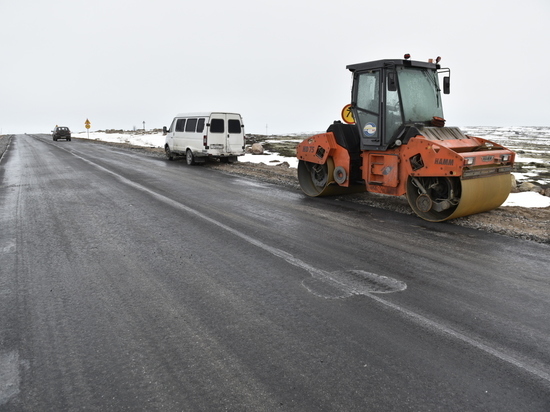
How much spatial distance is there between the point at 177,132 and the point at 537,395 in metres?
19.9

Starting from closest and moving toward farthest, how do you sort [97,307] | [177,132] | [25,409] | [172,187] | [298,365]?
[25,409]
[298,365]
[97,307]
[172,187]
[177,132]

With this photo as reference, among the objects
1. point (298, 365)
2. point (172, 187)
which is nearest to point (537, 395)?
point (298, 365)

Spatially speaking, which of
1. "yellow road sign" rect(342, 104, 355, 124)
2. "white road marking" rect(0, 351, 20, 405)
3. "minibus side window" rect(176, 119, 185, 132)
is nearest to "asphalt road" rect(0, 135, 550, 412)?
"white road marking" rect(0, 351, 20, 405)

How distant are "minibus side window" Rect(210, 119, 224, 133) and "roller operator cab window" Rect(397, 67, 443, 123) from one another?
10.9 meters

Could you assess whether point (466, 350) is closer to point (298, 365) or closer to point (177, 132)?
point (298, 365)

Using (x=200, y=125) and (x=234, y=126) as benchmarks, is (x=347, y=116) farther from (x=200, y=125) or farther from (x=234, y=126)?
(x=200, y=125)

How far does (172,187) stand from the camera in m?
12.2

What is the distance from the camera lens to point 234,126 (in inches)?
742

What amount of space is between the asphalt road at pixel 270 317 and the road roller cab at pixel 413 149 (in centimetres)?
98

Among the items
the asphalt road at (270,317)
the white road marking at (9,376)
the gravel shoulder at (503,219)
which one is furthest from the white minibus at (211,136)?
the white road marking at (9,376)

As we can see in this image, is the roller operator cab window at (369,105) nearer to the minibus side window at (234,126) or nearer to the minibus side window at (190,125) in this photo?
the minibus side window at (234,126)

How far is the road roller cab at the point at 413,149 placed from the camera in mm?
7906

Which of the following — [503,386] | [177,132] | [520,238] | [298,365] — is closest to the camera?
[503,386]

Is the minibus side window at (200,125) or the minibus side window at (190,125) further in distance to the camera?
the minibus side window at (190,125)
